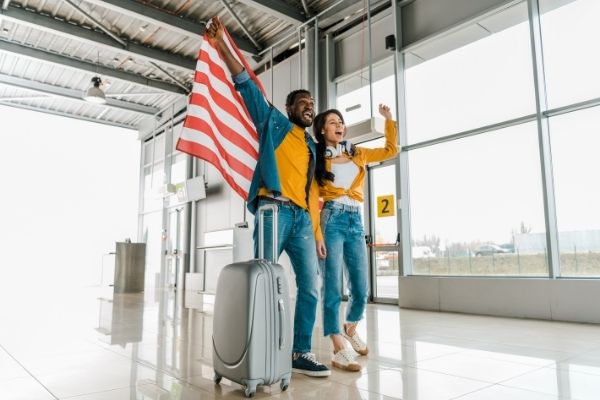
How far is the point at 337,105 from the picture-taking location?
702 centimetres

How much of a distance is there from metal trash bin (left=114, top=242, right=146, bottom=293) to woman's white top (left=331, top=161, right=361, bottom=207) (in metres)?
7.62

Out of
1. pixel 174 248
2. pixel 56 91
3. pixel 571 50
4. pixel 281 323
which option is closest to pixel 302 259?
pixel 281 323

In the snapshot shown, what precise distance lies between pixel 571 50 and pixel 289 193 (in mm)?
4040

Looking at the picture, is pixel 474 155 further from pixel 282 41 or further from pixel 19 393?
pixel 19 393

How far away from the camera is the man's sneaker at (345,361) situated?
200 cm

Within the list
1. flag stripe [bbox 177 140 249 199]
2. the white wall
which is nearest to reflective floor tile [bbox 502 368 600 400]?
flag stripe [bbox 177 140 249 199]

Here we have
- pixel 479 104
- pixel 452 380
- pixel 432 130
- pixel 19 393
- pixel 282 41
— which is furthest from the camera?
pixel 282 41

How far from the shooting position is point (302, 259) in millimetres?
1967

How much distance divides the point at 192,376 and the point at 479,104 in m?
4.59

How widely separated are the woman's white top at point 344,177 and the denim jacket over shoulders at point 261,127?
1.16ft

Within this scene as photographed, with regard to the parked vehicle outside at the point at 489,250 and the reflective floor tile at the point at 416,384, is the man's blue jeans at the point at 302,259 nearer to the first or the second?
the reflective floor tile at the point at 416,384

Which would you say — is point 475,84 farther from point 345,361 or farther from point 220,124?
point 345,361

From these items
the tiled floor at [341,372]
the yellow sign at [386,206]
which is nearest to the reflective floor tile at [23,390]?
the tiled floor at [341,372]

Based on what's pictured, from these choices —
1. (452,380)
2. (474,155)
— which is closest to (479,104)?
(474,155)
